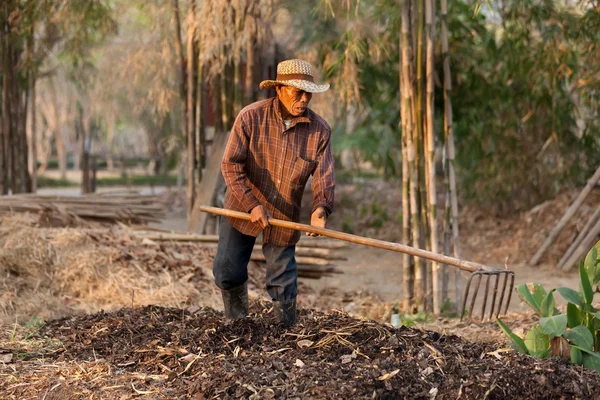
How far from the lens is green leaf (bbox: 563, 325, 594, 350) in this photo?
382cm

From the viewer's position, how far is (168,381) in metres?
3.68

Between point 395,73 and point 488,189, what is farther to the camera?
point 488,189

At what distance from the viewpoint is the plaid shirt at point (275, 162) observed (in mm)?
4340

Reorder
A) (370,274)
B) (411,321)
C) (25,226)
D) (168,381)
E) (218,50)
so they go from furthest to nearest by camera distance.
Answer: (370,274) < (218,50) < (25,226) < (411,321) < (168,381)

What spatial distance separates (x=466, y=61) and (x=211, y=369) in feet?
22.3

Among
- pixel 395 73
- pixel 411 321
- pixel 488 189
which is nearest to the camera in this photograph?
pixel 411 321

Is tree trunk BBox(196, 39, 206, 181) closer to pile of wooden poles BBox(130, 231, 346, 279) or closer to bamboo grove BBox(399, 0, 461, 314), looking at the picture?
pile of wooden poles BBox(130, 231, 346, 279)

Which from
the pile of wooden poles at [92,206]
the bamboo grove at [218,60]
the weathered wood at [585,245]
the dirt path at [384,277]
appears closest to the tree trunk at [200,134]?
the bamboo grove at [218,60]

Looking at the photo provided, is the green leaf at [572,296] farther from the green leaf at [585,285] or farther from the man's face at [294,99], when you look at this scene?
the man's face at [294,99]

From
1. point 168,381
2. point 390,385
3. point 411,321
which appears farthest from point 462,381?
point 411,321

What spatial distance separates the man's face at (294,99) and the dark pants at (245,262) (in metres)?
0.69

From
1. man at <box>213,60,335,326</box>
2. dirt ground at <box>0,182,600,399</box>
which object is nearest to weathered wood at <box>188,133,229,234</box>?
dirt ground at <box>0,182,600,399</box>

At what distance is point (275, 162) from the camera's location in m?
4.39

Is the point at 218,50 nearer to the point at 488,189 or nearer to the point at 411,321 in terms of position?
the point at 411,321
